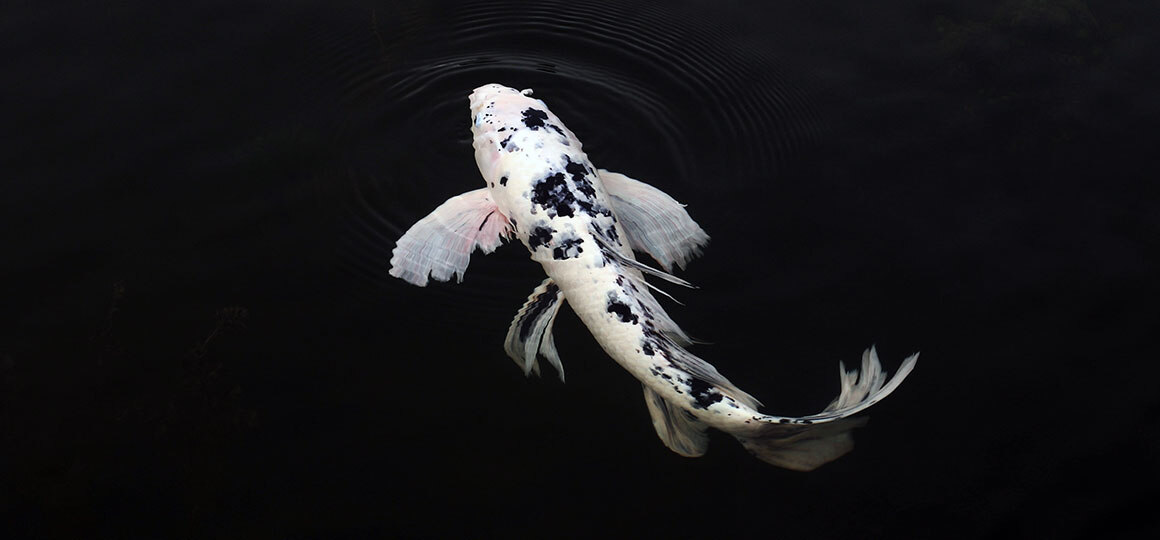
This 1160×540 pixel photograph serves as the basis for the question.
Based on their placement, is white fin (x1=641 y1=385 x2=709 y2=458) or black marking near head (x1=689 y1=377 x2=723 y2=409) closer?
black marking near head (x1=689 y1=377 x2=723 y2=409)

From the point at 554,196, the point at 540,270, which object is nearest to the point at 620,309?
the point at 554,196

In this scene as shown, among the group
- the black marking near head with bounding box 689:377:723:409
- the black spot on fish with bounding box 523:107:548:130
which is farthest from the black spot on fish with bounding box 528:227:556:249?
the black marking near head with bounding box 689:377:723:409

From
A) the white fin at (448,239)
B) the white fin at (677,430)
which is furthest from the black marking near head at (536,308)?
the white fin at (677,430)

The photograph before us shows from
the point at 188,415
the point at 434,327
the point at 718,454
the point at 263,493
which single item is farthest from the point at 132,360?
the point at 718,454

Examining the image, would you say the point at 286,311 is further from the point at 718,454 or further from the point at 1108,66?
the point at 1108,66

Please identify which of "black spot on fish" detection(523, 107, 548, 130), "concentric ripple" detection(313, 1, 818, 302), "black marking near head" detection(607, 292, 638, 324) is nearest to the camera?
"black marking near head" detection(607, 292, 638, 324)

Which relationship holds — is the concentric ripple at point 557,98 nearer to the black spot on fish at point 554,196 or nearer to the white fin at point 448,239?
the white fin at point 448,239

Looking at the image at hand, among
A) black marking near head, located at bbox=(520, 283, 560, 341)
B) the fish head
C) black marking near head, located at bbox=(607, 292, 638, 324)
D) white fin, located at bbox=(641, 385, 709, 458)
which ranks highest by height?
the fish head

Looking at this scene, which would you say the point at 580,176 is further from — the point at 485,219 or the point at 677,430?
the point at 677,430

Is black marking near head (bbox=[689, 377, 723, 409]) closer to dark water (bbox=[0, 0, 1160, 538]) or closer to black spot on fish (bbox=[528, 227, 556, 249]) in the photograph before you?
dark water (bbox=[0, 0, 1160, 538])
